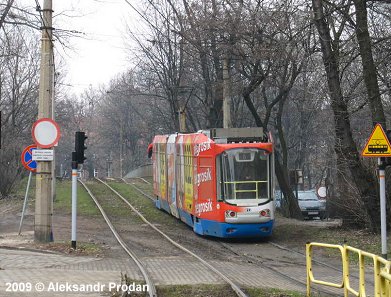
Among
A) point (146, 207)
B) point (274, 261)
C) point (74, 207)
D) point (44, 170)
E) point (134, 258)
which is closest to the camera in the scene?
point (134, 258)

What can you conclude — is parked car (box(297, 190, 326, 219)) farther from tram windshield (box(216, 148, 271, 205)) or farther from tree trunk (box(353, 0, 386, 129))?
tree trunk (box(353, 0, 386, 129))

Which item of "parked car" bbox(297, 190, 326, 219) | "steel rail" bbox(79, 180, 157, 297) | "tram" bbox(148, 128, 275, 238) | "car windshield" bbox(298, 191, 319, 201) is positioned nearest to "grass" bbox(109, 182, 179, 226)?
"steel rail" bbox(79, 180, 157, 297)

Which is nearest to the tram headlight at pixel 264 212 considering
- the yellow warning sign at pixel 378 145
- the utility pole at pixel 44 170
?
the yellow warning sign at pixel 378 145

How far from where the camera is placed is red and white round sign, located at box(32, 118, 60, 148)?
14906 mm

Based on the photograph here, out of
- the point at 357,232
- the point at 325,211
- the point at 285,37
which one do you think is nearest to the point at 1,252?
the point at 357,232

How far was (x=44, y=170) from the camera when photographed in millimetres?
15750

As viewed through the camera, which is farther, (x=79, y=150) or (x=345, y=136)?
(x=345, y=136)

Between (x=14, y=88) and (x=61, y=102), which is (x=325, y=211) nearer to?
(x=14, y=88)

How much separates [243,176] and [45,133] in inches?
226

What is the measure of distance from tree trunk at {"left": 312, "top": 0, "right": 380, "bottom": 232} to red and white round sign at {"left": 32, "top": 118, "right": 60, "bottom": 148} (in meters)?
7.93

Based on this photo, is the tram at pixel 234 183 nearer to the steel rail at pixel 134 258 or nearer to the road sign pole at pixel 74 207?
the steel rail at pixel 134 258

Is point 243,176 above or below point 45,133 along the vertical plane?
below

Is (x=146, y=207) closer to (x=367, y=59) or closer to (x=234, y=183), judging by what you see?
(x=234, y=183)

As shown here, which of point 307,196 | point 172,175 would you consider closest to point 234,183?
point 172,175
